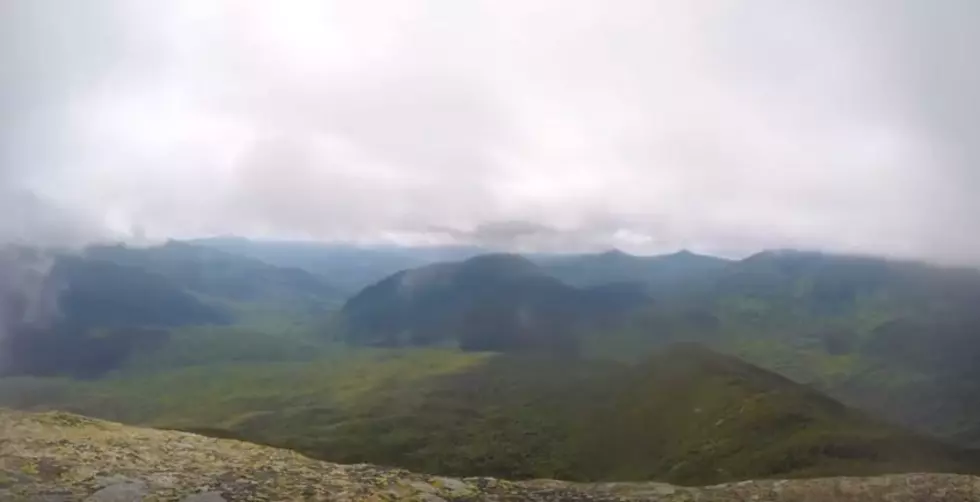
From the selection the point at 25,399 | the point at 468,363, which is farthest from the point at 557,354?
the point at 25,399

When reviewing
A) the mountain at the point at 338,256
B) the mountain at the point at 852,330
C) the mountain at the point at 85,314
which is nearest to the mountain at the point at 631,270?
the mountain at the point at 852,330

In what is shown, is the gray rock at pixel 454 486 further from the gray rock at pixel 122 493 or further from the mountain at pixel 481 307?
the mountain at pixel 481 307

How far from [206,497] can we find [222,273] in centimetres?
10205

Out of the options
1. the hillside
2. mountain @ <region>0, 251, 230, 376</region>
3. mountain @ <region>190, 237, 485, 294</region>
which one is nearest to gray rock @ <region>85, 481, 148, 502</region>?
the hillside

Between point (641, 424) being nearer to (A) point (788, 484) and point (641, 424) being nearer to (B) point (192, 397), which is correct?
(A) point (788, 484)

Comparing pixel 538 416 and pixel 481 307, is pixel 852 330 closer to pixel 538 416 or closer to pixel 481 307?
pixel 481 307

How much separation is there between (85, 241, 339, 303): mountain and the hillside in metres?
17.9

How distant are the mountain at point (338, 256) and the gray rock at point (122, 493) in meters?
73.8

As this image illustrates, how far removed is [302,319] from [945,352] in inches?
3619

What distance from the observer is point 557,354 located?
113 metres

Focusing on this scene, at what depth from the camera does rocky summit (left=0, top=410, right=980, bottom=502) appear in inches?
648

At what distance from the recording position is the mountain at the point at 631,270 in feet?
560

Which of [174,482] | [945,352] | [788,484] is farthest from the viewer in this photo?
[945,352]

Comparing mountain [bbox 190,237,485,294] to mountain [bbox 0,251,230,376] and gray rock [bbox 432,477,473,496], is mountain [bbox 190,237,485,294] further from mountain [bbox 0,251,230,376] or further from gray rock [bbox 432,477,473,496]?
gray rock [bbox 432,477,473,496]
